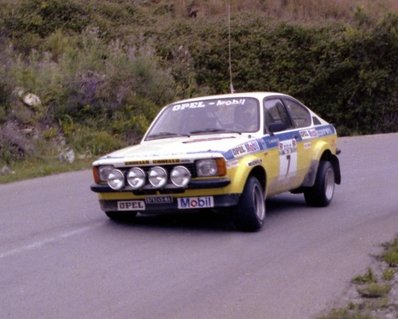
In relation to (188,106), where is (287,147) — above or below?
below

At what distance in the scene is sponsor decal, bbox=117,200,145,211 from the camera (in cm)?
1034

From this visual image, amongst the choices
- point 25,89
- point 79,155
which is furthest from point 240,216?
point 25,89

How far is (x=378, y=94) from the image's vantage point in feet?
93.2

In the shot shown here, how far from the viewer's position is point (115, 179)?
10.3m

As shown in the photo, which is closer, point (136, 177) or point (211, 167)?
point (211, 167)

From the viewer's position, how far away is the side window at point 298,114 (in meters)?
12.2

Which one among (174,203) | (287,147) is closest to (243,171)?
(174,203)

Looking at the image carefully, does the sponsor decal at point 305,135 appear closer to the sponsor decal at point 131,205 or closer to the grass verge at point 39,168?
the sponsor decal at point 131,205

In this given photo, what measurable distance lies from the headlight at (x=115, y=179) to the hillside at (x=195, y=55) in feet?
37.5

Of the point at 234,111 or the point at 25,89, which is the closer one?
the point at 234,111

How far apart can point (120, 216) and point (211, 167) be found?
1.67 meters

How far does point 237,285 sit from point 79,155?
11.8m

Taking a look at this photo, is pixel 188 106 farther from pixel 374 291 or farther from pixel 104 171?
pixel 374 291

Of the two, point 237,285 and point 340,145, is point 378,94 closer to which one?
point 340,145
